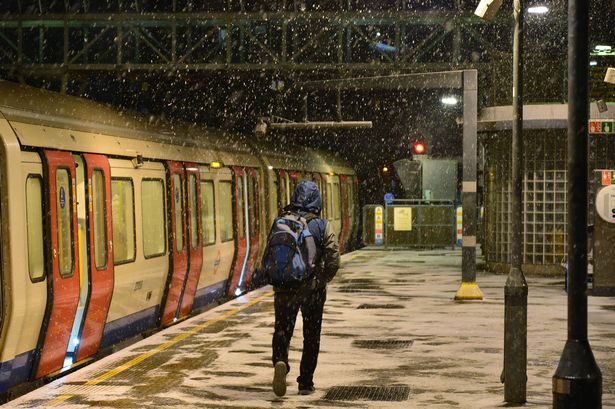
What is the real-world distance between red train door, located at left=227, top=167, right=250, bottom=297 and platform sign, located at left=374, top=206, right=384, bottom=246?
13.1m

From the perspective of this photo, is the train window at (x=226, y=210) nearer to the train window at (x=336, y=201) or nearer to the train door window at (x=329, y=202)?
the train door window at (x=329, y=202)

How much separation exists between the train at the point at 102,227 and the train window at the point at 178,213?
0.02 m

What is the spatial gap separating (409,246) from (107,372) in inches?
924

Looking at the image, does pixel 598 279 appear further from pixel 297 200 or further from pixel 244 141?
pixel 297 200

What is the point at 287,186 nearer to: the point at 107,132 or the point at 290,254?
the point at 107,132

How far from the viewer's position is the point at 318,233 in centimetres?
896

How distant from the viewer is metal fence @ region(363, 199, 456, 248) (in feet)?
106

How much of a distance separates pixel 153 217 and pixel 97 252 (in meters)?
2.40

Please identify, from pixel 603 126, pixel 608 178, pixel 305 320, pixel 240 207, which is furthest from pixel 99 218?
pixel 603 126

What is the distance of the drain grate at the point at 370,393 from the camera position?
8.93m

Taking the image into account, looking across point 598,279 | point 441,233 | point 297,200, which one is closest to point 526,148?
point 598,279

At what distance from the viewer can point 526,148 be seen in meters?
21.5

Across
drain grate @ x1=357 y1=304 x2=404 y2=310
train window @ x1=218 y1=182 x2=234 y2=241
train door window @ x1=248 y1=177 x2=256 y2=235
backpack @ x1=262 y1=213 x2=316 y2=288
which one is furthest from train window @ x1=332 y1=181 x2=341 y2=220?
backpack @ x1=262 y1=213 x2=316 y2=288

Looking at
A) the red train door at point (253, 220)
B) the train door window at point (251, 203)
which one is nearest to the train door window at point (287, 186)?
the red train door at point (253, 220)
